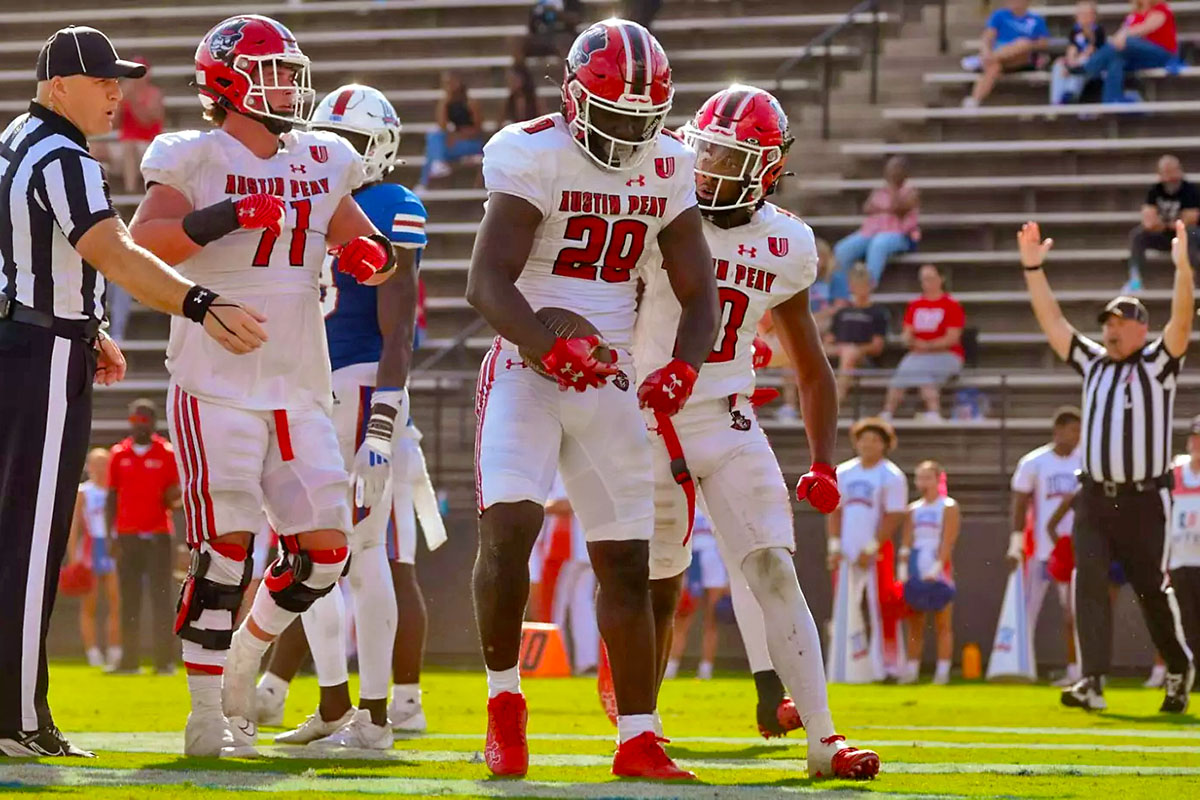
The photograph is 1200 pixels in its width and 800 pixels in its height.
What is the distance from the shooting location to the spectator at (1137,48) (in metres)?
17.3

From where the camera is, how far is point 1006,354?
1634cm

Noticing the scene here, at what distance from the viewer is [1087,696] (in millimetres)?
10062

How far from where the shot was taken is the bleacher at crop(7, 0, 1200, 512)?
15.2 metres

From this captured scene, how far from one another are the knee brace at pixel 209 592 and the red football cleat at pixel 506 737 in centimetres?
93

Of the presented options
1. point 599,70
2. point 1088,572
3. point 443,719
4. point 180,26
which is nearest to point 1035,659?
point 1088,572

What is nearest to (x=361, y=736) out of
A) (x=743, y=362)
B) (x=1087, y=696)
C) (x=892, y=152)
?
(x=743, y=362)

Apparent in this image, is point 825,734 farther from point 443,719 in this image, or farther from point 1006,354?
point 1006,354

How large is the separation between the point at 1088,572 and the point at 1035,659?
332cm

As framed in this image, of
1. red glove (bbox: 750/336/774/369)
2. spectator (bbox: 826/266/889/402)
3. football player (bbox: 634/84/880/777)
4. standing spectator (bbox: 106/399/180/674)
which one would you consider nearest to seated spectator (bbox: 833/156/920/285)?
spectator (bbox: 826/266/889/402)

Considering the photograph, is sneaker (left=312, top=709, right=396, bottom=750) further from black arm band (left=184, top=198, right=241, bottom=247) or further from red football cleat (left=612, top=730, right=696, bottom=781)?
black arm band (left=184, top=198, right=241, bottom=247)

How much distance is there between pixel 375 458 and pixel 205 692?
3.49ft

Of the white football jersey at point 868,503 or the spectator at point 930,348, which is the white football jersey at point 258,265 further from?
the spectator at point 930,348

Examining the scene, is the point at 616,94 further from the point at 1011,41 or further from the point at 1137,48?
the point at 1011,41

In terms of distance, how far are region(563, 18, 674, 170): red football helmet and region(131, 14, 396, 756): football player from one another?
2.96ft
